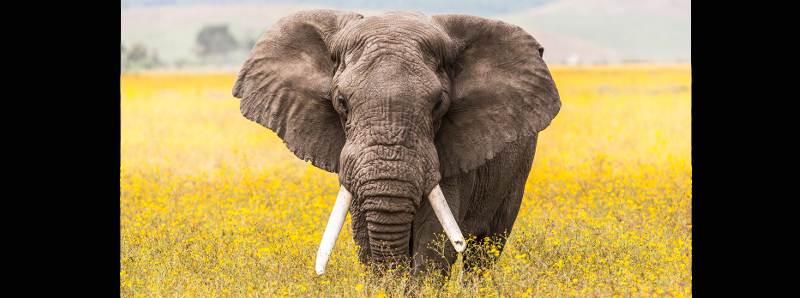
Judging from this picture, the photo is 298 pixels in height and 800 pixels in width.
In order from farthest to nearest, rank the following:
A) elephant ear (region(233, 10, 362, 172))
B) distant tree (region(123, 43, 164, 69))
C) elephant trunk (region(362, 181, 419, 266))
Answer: distant tree (region(123, 43, 164, 69)) → elephant ear (region(233, 10, 362, 172)) → elephant trunk (region(362, 181, 419, 266))

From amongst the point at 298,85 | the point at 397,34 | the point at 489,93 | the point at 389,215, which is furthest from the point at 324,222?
the point at 389,215

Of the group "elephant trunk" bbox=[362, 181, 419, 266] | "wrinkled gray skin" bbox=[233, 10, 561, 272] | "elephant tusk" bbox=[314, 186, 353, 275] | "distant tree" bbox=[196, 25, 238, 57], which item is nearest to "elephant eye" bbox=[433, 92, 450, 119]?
"wrinkled gray skin" bbox=[233, 10, 561, 272]

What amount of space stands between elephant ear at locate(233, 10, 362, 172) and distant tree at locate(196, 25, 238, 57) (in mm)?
128480

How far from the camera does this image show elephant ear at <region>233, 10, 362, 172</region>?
8602 mm

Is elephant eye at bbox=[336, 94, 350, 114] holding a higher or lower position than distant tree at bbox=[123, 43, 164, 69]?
higher

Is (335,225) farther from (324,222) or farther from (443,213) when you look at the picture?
(324,222)

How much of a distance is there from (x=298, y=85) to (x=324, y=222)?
12.0ft

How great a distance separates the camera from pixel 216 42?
448 ft

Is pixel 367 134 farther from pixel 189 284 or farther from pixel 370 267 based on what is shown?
pixel 189 284

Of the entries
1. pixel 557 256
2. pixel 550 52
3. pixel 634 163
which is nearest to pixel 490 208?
pixel 557 256

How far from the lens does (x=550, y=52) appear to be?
163750 millimetres

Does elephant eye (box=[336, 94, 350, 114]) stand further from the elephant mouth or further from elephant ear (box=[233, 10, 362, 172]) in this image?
the elephant mouth

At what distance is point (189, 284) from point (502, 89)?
2.67m

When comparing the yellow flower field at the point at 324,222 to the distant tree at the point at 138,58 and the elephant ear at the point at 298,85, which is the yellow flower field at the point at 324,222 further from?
the distant tree at the point at 138,58
